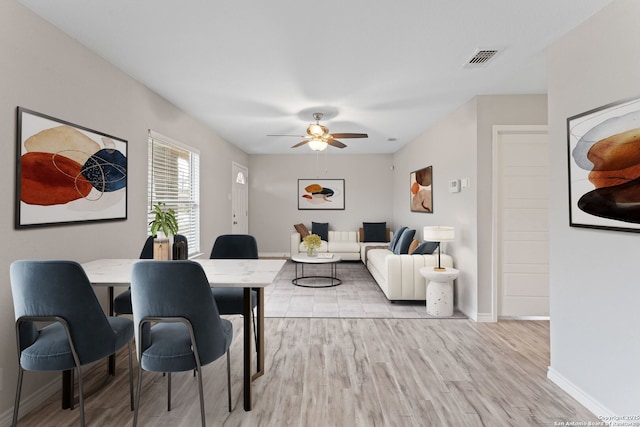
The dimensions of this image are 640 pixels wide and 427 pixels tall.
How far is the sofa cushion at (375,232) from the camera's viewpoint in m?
7.83

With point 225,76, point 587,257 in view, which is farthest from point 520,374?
point 225,76

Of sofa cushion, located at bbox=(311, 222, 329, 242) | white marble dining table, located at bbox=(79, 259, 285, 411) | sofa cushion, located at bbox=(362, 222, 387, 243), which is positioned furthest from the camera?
sofa cushion, located at bbox=(311, 222, 329, 242)

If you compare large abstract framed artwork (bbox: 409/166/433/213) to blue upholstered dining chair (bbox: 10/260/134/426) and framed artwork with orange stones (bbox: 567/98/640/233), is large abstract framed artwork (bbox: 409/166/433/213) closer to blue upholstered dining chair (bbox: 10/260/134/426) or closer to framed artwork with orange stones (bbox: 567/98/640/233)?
framed artwork with orange stones (bbox: 567/98/640/233)

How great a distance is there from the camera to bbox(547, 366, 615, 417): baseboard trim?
6.97 ft

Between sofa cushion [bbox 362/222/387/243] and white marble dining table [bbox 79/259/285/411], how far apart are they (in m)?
5.33

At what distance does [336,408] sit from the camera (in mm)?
2191

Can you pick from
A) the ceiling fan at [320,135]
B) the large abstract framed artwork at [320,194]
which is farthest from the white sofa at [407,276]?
the large abstract framed artwork at [320,194]

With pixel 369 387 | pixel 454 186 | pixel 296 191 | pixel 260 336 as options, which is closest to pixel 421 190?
pixel 454 186

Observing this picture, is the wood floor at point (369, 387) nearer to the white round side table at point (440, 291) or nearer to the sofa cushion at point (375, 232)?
the white round side table at point (440, 291)

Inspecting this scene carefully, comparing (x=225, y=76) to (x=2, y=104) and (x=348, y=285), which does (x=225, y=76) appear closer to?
(x=2, y=104)

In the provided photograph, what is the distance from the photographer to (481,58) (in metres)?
2.89

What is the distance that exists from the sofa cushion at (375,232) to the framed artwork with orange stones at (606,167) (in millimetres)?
5429

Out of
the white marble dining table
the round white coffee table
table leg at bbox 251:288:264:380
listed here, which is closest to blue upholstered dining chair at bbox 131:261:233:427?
the white marble dining table

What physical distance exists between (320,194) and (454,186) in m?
4.42
